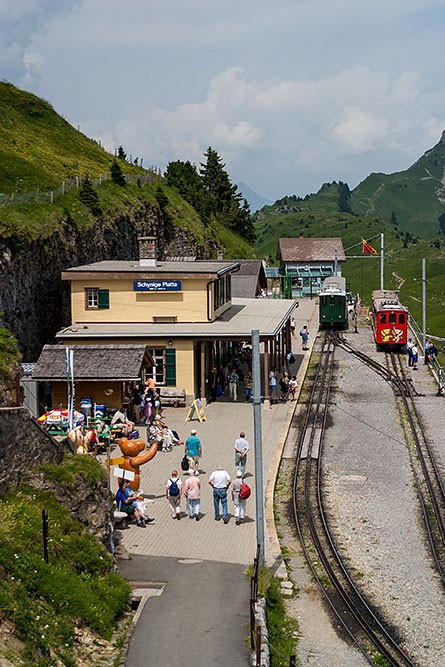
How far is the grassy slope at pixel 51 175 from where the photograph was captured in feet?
141

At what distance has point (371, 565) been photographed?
741 inches

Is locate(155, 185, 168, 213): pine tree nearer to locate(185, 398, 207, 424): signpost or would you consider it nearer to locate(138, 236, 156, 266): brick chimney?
locate(138, 236, 156, 266): brick chimney

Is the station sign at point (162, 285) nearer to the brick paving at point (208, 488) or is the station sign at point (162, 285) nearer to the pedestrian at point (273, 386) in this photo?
the brick paving at point (208, 488)

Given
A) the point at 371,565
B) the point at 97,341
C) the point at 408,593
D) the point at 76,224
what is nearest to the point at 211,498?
the point at 371,565

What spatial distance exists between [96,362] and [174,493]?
10.9 meters

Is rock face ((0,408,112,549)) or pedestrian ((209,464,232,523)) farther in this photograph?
pedestrian ((209,464,232,523))

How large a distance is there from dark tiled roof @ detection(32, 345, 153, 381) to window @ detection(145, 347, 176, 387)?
11.9 feet

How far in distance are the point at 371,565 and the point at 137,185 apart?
56275mm

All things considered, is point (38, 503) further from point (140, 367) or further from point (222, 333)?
point (222, 333)

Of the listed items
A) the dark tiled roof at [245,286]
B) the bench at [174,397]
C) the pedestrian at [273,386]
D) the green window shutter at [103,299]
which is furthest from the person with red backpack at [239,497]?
the dark tiled roof at [245,286]

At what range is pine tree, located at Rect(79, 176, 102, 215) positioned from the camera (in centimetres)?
5191

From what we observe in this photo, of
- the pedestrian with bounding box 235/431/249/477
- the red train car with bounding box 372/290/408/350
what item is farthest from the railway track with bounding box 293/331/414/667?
the red train car with bounding box 372/290/408/350

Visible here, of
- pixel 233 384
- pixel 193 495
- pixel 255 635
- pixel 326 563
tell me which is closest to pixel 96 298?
pixel 233 384

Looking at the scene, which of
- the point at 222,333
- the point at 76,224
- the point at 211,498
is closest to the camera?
the point at 211,498
